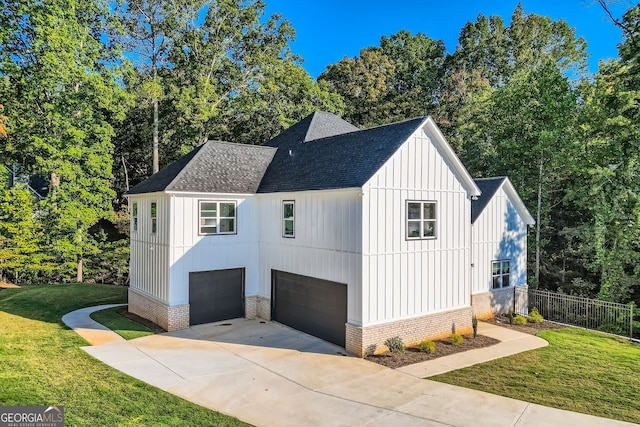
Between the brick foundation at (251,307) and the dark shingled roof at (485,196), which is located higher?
the dark shingled roof at (485,196)

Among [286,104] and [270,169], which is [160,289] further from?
[286,104]

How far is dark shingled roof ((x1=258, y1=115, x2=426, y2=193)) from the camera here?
13234mm

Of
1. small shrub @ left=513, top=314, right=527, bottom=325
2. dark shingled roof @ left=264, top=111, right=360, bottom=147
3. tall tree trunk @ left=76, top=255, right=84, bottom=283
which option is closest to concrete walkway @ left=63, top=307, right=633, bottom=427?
small shrub @ left=513, top=314, right=527, bottom=325

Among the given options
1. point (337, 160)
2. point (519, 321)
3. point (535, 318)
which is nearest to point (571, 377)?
point (519, 321)

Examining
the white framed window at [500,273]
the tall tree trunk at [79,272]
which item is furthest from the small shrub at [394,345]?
the tall tree trunk at [79,272]

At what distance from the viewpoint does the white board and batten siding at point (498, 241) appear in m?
17.9

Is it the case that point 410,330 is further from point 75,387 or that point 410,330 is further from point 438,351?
point 75,387

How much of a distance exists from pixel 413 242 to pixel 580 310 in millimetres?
9613

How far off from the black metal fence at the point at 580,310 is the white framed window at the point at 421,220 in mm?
8030

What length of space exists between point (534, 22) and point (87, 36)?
127ft

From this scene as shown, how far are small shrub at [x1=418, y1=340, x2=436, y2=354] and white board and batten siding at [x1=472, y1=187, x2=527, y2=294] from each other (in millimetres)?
5661

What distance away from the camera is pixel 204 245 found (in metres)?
15.9

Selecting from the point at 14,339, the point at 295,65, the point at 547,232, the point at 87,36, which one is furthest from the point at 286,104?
the point at 14,339

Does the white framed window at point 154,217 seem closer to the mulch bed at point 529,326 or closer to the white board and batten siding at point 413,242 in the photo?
the white board and batten siding at point 413,242
